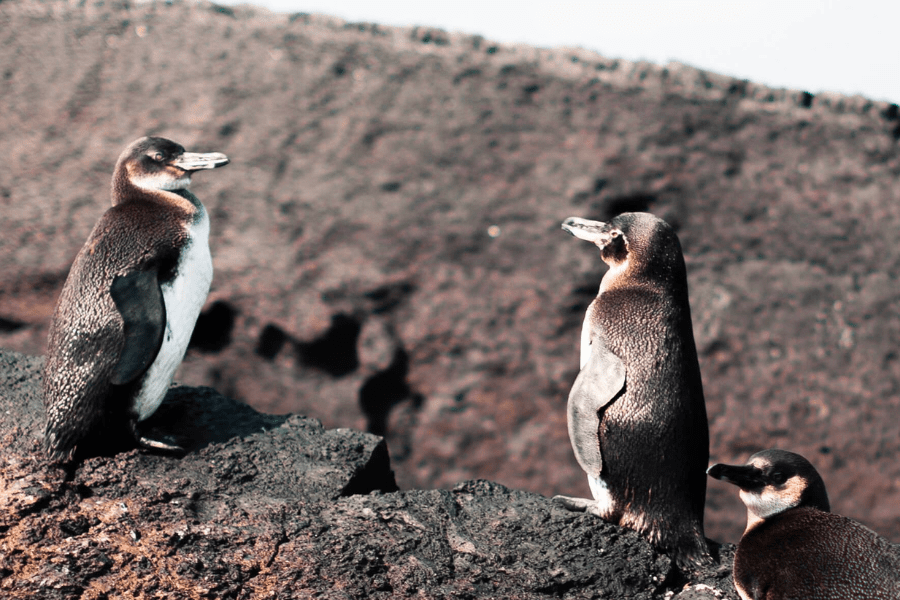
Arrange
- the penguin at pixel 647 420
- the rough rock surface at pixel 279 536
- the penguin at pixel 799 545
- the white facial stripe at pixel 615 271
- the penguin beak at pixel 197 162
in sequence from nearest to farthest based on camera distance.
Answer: the penguin at pixel 799 545 < the rough rock surface at pixel 279 536 < the penguin at pixel 647 420 < the white facial stripe at pixel 615 271 < the penguin beak at pixel 197 162

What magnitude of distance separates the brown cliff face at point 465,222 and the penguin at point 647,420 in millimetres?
1879

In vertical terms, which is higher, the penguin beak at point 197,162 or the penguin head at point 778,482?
the penguin beak at point 197,162

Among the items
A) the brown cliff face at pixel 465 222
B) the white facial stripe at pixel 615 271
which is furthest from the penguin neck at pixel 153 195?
the brown cliff face at pixel 465 222

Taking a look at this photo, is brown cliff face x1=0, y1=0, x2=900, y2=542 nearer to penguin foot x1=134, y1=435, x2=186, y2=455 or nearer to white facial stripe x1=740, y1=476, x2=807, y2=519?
penguin foot x1=134, y1=435, x2=186, y2=455

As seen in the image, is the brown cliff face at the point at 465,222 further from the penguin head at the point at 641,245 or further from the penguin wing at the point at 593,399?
the penguin wing at the point at 593,399

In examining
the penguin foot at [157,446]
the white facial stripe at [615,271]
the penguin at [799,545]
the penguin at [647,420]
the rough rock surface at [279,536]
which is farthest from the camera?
the white facial stripe at [615,271]

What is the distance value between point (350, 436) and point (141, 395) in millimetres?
626

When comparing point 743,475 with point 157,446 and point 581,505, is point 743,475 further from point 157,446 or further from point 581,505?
point 157,446

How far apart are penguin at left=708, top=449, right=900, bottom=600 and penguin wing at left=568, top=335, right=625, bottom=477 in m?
0.33

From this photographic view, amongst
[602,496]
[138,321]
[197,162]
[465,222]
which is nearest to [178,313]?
[138,321]

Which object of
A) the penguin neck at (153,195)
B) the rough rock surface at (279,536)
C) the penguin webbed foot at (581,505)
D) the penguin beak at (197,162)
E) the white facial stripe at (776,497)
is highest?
the penguin beak at (197,162)

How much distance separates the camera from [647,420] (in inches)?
77.5

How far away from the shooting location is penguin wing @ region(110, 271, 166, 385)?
2.02m

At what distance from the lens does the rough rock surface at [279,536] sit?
1.76 meters
